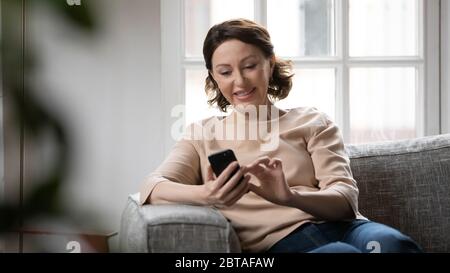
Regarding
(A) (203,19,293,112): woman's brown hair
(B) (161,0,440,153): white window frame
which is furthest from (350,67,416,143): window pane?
(A) (203,19,293,112): woman's brown hair

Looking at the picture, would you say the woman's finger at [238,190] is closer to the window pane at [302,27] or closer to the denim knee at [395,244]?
the denim knee at [395,244]

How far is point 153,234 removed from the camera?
3.51 ft

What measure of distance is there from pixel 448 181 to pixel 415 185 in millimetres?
82

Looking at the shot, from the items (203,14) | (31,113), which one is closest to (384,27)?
(203,14)

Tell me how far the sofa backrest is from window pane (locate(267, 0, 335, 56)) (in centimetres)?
53

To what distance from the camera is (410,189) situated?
150 cm

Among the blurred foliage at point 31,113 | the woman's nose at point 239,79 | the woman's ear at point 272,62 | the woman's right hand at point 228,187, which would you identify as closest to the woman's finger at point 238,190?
the woman's right hand at point 228,187

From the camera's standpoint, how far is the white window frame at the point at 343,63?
1.90m

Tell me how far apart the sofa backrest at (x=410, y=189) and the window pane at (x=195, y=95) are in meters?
0.57

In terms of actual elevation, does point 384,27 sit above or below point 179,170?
above

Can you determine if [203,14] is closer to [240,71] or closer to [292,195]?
[240,71]

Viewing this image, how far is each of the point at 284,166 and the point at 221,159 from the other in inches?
9.9

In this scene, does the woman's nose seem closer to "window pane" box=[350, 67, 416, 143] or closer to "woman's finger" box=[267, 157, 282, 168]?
"woman's finger" box=[267, 157, 282, 168]

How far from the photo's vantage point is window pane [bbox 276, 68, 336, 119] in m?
1.99
